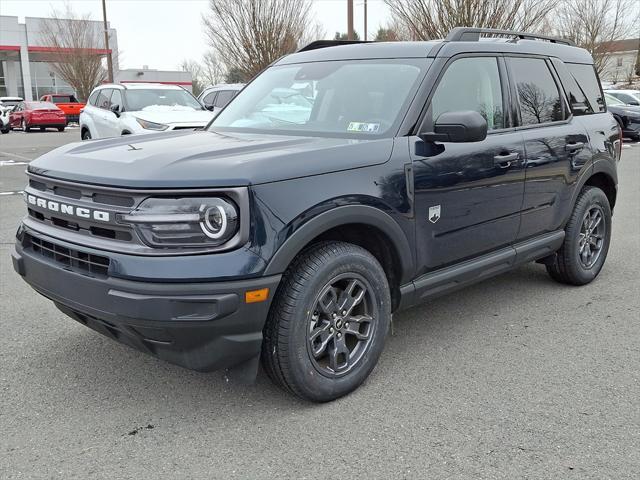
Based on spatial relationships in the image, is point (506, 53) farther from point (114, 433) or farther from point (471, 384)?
point (114, 433)

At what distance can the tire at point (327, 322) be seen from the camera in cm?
299

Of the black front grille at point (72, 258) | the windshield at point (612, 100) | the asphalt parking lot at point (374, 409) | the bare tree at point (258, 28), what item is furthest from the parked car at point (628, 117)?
the black front grille at point (72, 258)

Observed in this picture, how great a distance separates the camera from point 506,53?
4.30 meters

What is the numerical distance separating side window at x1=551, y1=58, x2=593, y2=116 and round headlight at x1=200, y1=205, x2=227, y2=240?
3.20 meters

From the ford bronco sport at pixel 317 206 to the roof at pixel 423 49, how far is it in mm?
15

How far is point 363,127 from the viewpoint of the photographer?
3.63 meters

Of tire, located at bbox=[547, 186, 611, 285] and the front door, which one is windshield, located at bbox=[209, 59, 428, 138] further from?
tire, located at bbox=[547, 186, 611, 285]

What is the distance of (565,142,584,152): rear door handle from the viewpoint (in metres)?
4.64

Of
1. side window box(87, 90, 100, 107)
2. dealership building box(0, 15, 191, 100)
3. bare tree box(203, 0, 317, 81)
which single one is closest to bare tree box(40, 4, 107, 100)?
dealership building box(0, 15, 191, 100)

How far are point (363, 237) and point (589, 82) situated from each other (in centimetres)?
292

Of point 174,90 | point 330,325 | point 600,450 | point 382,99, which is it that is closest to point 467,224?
point 382,99

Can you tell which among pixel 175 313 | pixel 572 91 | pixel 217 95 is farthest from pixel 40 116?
pixel 175 313

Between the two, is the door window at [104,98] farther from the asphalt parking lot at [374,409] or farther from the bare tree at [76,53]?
the bare tree at [76,53]

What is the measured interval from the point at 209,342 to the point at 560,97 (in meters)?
3.34
